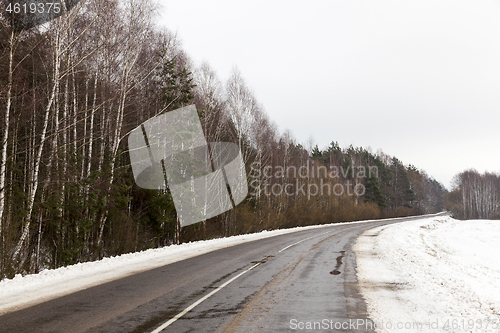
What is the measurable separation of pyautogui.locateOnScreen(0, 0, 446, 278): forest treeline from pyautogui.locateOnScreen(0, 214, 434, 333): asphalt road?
4.07 meters

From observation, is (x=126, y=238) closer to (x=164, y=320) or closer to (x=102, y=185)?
(x=102, y=185)

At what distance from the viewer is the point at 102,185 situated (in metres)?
13.4

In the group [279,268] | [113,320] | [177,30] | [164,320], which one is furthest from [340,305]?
[177,30]

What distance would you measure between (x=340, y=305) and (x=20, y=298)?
6.26 metres

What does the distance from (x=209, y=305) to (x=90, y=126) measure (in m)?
11.9

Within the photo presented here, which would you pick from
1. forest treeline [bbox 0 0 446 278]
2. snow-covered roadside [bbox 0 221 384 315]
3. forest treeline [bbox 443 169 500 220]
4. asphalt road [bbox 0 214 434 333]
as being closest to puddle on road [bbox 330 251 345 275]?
asphalt road [bbox 0 214 434 333]

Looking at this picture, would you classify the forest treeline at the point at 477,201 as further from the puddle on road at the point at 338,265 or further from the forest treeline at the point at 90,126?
the puddle on road at the point at 338,265

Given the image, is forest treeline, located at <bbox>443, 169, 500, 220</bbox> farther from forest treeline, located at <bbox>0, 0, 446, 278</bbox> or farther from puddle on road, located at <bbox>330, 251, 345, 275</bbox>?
puddle on road, located at <bbox>330, 251, 345, 275</bbox>

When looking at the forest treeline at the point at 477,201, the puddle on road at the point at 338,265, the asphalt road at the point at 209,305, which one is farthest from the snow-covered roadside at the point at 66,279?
the forest treeline at the point at 477,201

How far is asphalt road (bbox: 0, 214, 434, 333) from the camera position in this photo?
5516 millimetres

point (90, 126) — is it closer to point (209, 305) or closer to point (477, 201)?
point (209, 305)

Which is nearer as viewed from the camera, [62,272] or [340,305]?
[340,305]

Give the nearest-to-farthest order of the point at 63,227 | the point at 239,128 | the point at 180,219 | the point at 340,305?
the point at 340,305, the point at 63,227, the point at 180,219, the point at 239,128

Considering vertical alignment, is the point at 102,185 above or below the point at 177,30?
below
